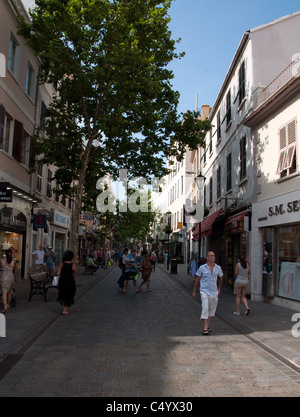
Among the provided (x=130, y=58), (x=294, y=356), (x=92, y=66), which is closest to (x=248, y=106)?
(x=130, y=58)

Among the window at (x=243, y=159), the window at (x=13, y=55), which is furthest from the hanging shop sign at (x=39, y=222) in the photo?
the window at (x=243, y=159)

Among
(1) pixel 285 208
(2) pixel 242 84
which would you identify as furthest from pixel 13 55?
(1) pixel 285 208

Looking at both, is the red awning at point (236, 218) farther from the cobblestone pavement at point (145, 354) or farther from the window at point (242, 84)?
the window at point (242, 84)

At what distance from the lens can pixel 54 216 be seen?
25078 mm

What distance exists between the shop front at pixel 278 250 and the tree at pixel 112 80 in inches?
245

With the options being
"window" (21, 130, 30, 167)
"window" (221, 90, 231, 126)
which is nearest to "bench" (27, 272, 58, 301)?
"window" (21, 130, 30, 167)

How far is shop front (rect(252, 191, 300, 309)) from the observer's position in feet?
37.7

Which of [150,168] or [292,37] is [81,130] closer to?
[150,168]

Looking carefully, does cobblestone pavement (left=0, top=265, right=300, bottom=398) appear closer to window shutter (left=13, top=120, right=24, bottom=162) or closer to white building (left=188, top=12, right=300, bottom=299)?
white building (left=188, top=12, right=300, bottom=299)

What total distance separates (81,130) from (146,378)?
49.3ft

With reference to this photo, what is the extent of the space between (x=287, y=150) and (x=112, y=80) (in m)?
7.88

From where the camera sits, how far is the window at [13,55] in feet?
52.2

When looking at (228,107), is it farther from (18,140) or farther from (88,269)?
(88,269)

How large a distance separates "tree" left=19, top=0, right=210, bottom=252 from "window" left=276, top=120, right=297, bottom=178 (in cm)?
582
